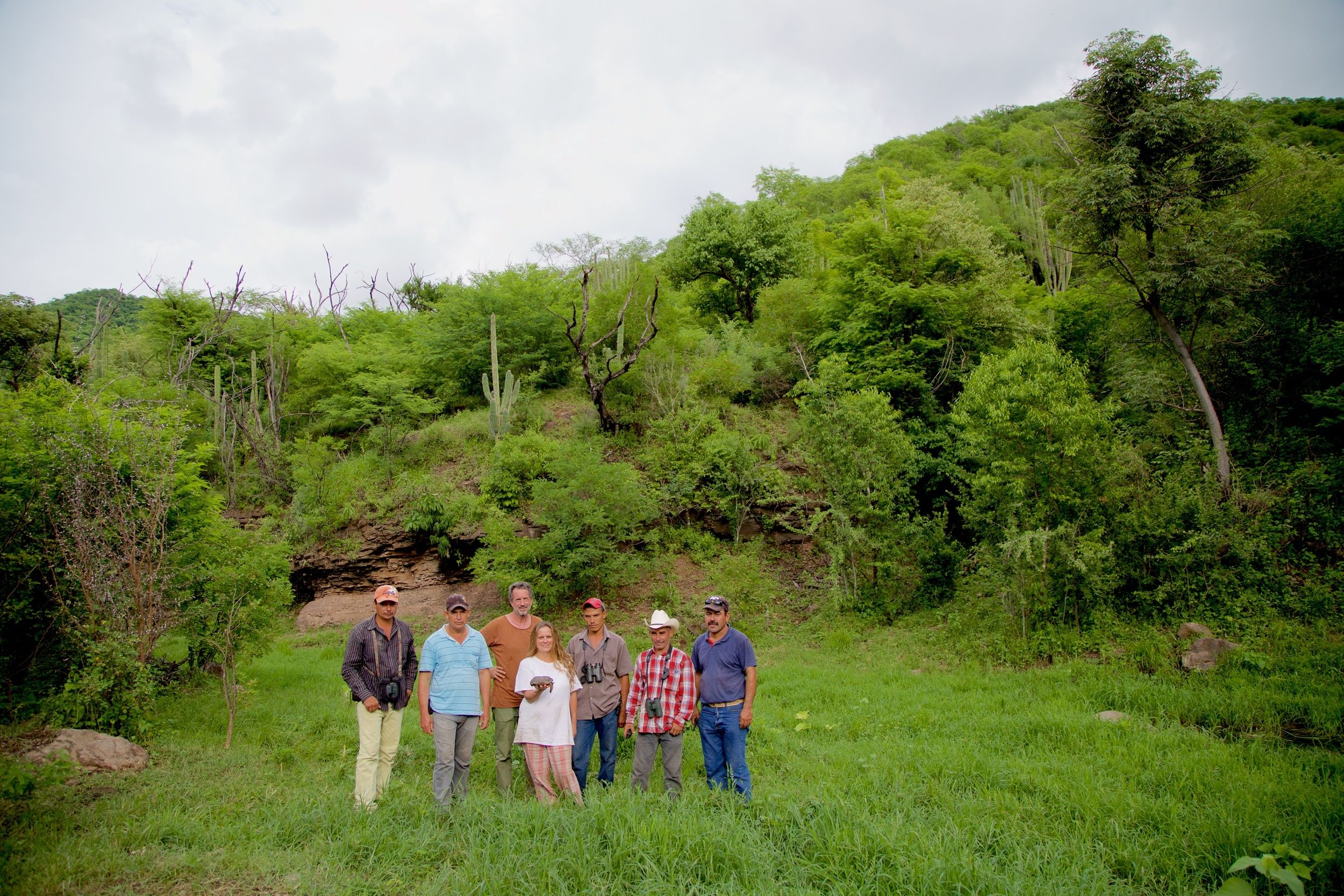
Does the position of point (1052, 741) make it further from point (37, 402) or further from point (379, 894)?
point (37, 402)

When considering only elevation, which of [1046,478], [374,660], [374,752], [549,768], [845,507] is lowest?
[549,768]

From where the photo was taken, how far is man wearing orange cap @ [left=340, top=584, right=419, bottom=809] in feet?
16.6

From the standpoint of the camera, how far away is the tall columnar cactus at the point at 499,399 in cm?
1788

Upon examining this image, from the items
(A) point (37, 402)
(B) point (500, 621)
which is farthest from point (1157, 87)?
(A) point (37, 402)

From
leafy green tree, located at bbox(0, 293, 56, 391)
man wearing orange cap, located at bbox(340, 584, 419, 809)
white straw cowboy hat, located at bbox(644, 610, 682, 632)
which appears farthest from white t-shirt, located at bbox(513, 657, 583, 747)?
leafy green tree, located at bbox(0, 293, 56, 391)

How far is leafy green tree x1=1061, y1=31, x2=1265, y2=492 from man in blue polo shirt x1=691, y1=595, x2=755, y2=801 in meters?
12.2

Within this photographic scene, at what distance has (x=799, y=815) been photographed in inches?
171

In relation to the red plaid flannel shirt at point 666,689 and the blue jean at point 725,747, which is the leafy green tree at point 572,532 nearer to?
the red plaid flannel shirt at point 666,689

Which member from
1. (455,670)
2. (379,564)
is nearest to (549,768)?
(455,670)

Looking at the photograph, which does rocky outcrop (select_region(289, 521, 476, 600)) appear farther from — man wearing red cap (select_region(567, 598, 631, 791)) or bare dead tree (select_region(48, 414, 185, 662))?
man wearing red cap (select_region(567, 598, 631, 791))

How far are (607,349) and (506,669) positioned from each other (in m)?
14.3

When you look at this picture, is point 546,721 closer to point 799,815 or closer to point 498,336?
point 799,815

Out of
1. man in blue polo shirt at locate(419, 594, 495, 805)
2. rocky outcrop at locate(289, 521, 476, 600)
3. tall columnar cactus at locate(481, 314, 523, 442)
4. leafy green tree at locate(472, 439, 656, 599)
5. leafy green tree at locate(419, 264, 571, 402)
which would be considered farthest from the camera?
leafy green tree at locate(419, 264, 571, 402)

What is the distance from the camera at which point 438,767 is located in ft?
16.9
